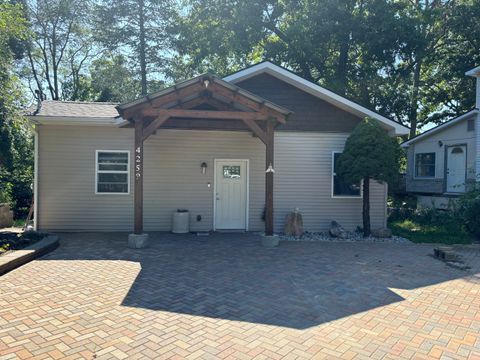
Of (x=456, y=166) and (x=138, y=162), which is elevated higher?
(x=456, y=166)

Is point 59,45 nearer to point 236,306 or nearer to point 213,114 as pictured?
point 213,114

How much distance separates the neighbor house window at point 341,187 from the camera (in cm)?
1072

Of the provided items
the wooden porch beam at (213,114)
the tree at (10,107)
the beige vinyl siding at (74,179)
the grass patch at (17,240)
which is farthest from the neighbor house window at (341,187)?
the tree at (10,107)

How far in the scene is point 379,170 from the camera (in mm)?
9398

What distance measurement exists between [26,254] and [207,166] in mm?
5138

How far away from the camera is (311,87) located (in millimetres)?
10227

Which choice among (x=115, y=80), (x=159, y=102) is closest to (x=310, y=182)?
(x=159, y=102)

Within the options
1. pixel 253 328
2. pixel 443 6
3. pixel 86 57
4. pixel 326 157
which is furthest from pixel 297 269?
pixel 86 57

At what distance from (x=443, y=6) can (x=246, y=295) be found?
24529mm

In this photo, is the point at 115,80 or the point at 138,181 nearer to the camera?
the point at 138,181

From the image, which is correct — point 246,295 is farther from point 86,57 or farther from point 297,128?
point 86,57

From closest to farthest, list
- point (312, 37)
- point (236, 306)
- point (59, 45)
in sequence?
point (236, 306) → point (312, 37) → point (59, 45)

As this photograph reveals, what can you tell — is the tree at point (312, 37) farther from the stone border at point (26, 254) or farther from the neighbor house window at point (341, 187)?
the stone border at point (26, 254)

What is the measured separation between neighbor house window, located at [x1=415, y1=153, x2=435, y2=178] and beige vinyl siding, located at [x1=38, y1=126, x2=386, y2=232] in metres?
8.23
